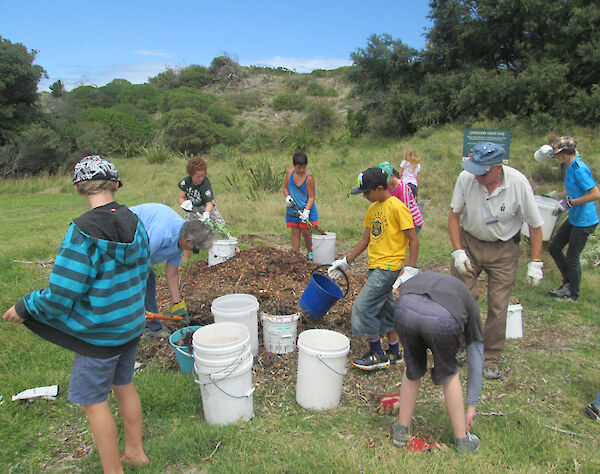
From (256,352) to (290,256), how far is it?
206 cm

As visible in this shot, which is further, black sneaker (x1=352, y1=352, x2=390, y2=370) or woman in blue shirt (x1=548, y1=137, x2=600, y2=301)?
woman in blue shirt (x1=548, y1=137, x2=600, y2=301)

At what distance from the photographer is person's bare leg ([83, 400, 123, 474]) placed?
1.98 metres

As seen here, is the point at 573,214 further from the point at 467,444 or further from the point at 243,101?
the point at 243,101

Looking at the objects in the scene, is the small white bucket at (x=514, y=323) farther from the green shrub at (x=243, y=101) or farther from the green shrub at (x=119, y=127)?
the green shrub at (x=243, y=101)

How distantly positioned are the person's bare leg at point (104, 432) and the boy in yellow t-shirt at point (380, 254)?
1.83 metres

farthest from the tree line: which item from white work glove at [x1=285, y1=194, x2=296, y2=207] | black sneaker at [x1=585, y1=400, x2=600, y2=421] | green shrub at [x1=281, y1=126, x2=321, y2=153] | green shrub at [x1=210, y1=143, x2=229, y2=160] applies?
black sneaker at [x1=585, y1=400, x2=600, y2=421]

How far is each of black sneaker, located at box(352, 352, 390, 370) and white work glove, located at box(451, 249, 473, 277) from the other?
0.90 m

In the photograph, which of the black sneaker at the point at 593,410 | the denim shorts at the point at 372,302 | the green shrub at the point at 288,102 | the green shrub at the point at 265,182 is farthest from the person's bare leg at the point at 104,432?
the green shrub at the point at 288,102

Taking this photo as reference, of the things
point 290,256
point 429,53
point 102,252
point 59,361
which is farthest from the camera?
point 429,53

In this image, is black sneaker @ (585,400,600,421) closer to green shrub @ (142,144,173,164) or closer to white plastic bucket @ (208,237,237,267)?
white plastic bucket @ (208,237,237,267)

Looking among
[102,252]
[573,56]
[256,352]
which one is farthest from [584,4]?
[102,252]

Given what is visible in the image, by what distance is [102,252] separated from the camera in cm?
186

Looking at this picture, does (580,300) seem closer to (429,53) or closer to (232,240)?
(232,240)

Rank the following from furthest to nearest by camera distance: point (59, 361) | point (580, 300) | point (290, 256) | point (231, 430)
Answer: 1. point (290, 256)
2. point (580, 300)
3. point (59, 361)
4. point (231, 430)
